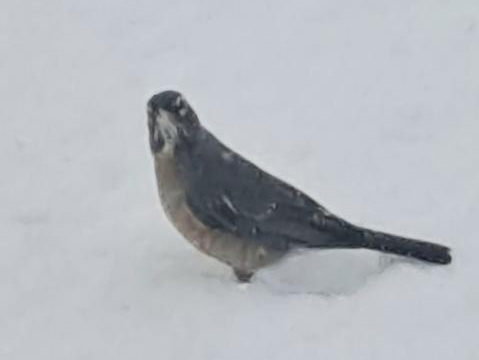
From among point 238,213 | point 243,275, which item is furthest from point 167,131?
point 243,275

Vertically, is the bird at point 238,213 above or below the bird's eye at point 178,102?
below

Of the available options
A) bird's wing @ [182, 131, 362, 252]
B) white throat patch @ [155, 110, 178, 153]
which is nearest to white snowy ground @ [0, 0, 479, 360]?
bird's wing @ [182, 131, 362, 252]

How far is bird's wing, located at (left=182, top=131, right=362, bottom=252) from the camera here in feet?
20.2

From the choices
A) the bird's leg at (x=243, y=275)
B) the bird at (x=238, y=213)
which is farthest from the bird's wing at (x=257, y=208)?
the bird's leg at (x=243, y=275)

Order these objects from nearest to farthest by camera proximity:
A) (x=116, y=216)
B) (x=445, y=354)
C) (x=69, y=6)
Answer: (x=445, y=354)
(x=116, y=216)
(x=69, y=6)

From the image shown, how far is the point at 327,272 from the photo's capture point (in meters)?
6.32

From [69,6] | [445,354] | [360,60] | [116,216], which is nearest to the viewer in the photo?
[445,354]

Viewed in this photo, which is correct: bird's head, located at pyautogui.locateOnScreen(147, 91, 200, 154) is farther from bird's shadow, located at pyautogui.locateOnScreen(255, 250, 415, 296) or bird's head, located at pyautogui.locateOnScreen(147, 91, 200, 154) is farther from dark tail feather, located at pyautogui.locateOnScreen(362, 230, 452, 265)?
dark tail feather, located at pyautogui.locateOnScreen(362, 230, 452, 265)

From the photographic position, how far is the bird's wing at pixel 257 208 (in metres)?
6.14

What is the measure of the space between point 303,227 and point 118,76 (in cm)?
201

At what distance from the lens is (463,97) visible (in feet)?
24.5

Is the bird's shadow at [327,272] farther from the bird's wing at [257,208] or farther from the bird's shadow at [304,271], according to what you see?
the bird's wing at [257,208]

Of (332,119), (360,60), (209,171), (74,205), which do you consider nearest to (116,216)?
(74,205)

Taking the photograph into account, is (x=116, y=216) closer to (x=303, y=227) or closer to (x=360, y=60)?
(x=303, y=227)
